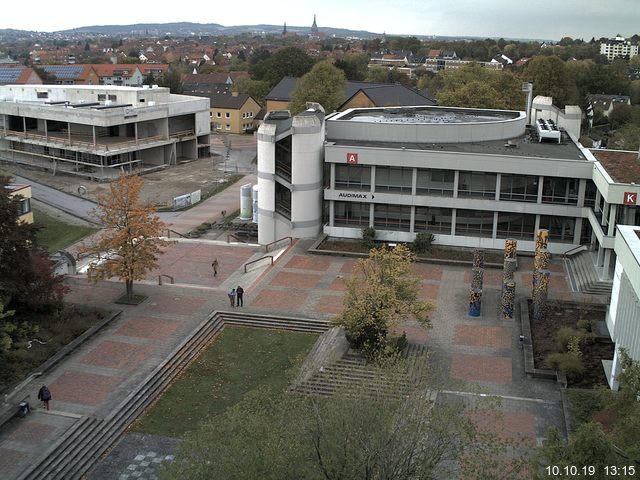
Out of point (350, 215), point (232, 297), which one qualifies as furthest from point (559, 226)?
point (232, 297)

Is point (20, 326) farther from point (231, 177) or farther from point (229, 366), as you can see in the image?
point (231, 177)

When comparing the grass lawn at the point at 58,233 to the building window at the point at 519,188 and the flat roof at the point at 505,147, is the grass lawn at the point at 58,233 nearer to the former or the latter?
the flat roof at the point at 505,147

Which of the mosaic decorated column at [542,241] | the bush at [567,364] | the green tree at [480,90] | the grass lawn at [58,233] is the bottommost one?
the grass lawn at [58,233]

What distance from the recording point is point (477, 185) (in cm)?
4569

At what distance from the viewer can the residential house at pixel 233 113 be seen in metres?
106

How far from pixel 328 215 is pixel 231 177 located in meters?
27.0

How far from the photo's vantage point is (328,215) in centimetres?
4838

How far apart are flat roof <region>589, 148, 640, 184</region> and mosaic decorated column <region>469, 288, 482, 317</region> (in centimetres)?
1027

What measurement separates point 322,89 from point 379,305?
195 feet

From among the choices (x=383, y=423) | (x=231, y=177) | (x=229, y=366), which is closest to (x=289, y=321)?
(x=229, y=366)

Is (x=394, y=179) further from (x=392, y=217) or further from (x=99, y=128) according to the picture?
(x=99, y=128)

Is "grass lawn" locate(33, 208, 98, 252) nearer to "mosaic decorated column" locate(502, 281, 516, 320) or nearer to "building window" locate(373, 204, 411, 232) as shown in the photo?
"building window" locate(373, 204, 411, 232)

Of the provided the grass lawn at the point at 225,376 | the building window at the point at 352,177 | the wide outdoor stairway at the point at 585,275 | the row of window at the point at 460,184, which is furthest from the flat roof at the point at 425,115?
the grass lawn at the point at 225,376

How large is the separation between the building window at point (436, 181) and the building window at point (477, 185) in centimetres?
63
